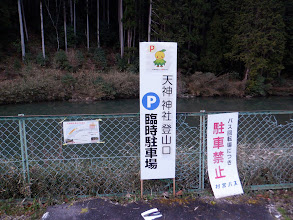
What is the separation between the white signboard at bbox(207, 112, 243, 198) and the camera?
2.43 meters

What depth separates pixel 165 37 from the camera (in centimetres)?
1736

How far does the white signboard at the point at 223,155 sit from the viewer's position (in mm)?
2434

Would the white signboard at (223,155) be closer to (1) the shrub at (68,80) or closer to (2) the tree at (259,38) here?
(1) the shrub at (68,80)

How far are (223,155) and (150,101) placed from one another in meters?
1.02

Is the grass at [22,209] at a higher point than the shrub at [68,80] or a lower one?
lower

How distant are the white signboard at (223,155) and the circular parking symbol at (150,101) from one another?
601 millimetres

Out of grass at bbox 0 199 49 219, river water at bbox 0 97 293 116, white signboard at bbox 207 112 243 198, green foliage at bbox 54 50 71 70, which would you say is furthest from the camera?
green foliage at bbox 54 50 71 70

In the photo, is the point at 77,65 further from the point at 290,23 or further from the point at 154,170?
the point at 290,23

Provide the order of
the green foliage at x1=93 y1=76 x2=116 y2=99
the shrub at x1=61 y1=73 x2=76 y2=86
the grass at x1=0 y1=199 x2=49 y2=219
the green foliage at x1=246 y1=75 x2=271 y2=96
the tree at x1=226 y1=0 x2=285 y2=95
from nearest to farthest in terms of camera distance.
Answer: the grass at x1=0 y1=199 x2=49 y2=219
the shrub at x1=61 y1=73 x2=76 y2=86
the green foliage at x1=93 y1=76 x2=116 y2=99
the tree at x1=226 y1=0 x2=285 y2=95
the green foliage at x1=246 y1=75 x2=271 y2=96

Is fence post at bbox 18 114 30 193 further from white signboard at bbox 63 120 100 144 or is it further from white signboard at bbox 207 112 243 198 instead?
white signboard at bbox 207 112 243 198

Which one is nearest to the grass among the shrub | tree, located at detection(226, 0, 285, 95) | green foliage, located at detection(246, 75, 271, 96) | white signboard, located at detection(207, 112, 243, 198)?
white signboard, located at detection(207, 112, 243, 198)

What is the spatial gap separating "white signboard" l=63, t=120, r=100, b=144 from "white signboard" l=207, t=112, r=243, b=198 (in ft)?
3.86

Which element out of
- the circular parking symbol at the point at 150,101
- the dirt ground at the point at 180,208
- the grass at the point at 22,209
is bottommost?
the dirt ground at the point at 180,208

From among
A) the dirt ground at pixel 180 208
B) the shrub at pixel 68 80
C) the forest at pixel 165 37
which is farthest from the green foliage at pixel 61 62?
the dirt ground at pixel 180 208
